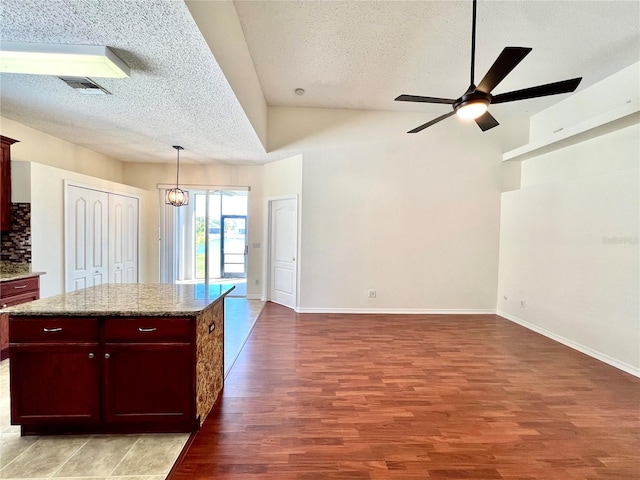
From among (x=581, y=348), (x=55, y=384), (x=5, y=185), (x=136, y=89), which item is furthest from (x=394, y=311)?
(x=5, y=185)

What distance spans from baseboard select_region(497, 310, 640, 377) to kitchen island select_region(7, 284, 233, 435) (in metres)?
4.32

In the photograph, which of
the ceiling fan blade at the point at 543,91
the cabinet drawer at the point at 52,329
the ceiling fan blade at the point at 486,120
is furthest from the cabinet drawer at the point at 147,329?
the ceiling fan blade at the point at 486,120

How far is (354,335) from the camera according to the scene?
13.0 feet

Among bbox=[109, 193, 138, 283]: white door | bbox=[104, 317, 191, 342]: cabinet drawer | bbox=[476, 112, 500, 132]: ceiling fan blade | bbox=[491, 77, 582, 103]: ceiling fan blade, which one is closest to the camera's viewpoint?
bbox=[104, 317, 191, 342]: cabinet drawer

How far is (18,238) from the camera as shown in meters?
3.37

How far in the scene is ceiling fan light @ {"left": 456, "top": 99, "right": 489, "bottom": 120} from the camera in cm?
233

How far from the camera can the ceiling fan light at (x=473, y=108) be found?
2.33 m

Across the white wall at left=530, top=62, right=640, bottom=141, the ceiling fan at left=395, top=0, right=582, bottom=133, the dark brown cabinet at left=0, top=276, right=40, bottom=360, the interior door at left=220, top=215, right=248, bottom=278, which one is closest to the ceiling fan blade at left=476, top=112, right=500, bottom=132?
the ceiling fan at left=395, top=0, right=582, bottom=133

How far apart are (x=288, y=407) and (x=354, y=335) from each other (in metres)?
1.81

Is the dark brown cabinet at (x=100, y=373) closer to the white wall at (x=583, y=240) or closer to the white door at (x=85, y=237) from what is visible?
the white door at (x=85, y=237)

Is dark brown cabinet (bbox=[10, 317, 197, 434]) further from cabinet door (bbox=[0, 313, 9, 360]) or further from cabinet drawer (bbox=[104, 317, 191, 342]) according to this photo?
cabinet door (bbox=[0, 313, 9, 360])

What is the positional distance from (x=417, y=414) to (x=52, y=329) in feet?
8.77

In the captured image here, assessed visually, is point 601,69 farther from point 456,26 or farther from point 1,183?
point 1,183

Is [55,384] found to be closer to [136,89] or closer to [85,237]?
[136,89]
